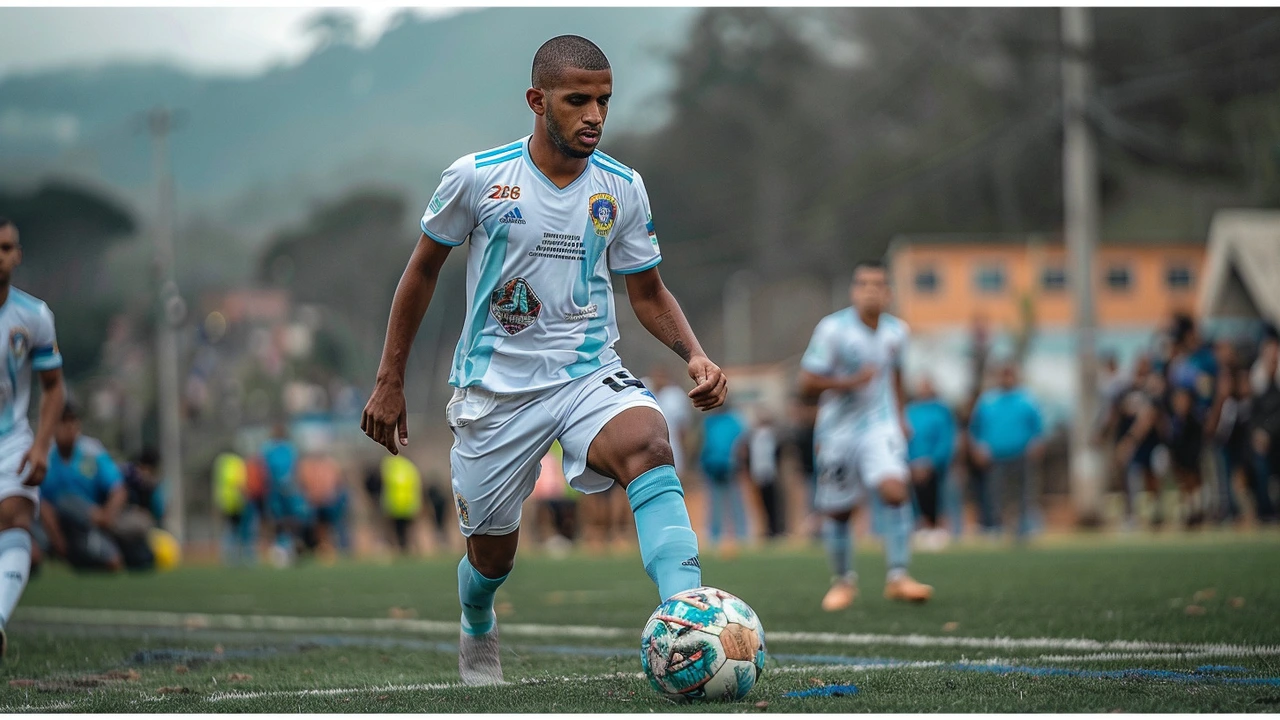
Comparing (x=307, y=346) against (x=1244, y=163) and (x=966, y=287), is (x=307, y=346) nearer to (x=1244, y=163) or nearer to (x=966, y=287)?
(x=966, y=287)

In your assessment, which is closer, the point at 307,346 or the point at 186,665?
the point at 186,665

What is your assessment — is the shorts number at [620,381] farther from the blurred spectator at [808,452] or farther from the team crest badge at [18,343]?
the blurred spectator at [808,452]

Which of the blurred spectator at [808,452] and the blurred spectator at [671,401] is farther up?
the blurred spectator at [671,401]

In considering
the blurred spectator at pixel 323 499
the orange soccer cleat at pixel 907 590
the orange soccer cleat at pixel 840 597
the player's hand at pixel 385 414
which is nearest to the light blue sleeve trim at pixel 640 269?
the player's hand at pixel 385 414

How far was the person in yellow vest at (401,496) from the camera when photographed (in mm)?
26594

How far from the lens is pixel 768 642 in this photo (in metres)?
7.28

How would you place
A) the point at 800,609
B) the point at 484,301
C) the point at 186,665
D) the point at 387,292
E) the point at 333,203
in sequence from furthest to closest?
1. the point at 333,203
2. the point at 387,292
3. the point at 800,609
4. the point at 186,665
5. the point at 484,301

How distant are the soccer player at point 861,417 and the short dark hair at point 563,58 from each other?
4.73 metres

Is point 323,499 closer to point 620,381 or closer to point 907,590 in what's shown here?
point 907,590

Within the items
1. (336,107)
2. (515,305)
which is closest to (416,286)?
(515,305)

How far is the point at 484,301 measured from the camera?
17.9 ft

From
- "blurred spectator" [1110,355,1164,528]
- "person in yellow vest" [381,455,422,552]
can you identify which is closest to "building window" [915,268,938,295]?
"person in yellow vest" [381,455,422,552]

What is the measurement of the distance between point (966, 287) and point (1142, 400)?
1568 inches

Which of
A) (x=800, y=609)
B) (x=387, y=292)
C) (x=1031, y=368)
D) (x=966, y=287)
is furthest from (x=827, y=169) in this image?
(x=800, y=609)
